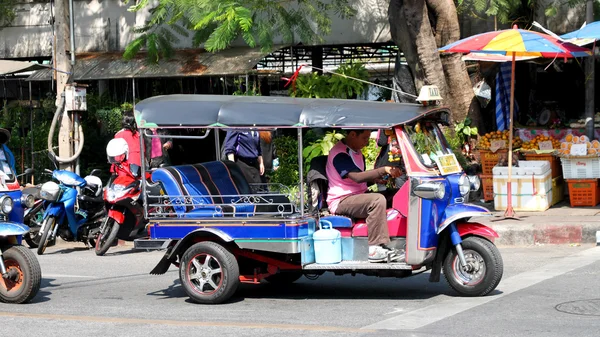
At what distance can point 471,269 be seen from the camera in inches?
319

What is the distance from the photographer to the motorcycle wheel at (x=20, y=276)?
8430 millimetres

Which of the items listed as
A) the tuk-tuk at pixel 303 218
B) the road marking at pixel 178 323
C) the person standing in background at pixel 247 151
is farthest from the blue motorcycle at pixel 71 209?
the road marking at pixel 178 323

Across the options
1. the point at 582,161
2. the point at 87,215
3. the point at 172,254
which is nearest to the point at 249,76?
the point at 87,215

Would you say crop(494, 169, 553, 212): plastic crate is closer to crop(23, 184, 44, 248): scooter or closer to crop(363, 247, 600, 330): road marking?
crop(363, 247, 600, 330): road marking

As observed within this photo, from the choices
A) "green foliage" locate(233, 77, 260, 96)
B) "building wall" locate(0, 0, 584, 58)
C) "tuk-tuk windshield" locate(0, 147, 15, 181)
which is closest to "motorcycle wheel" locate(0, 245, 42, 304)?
"tuk-tuk windshield" locate(0, 147, 15, 181)

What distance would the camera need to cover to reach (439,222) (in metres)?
8.09

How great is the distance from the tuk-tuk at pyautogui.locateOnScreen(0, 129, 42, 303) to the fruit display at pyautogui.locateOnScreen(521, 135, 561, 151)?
8127mm

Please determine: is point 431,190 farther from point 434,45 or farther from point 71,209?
point 434,45

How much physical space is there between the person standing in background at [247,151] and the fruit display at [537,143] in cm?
453

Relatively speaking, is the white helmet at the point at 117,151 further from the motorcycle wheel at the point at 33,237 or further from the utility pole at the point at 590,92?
the utility pole at the point at 590,92

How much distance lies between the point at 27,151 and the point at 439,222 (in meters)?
12.1

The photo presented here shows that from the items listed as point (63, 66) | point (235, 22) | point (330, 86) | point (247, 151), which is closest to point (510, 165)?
point (247, 151)

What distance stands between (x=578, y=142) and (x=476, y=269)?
6.07 m

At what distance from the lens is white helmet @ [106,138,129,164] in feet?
39.5
